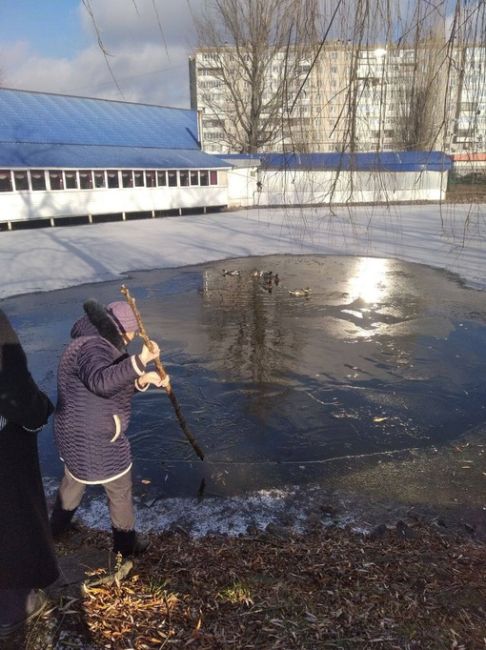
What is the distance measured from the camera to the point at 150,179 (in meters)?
25.7

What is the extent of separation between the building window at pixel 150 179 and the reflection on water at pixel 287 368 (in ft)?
47.0

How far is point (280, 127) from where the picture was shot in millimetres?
3689

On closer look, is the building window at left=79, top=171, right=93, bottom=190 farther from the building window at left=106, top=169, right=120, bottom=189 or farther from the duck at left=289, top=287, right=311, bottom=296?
the duck at left=289, top=287, right=311, bottom=296

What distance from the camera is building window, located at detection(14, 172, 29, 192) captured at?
21.2 metres

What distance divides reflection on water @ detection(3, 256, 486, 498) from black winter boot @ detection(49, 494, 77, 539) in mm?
899

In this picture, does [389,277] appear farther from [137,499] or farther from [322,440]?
[137,499]

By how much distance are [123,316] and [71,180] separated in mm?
22131

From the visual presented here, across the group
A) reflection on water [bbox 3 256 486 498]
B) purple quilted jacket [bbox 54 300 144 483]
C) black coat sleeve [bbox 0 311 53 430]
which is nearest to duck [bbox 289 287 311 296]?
reflection on water [bbox 3 256 486 498]

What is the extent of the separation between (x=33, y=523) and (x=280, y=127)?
9.72 feet

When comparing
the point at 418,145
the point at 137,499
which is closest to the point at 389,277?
the point at 418,145

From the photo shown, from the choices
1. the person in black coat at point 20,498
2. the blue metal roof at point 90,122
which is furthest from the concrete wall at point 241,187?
the person in black coat at point 20,498

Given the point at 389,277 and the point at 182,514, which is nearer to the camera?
the point at 182,514

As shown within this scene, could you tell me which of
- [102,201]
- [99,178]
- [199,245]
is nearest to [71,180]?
[99,178]

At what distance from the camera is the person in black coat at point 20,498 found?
7.31 ft
